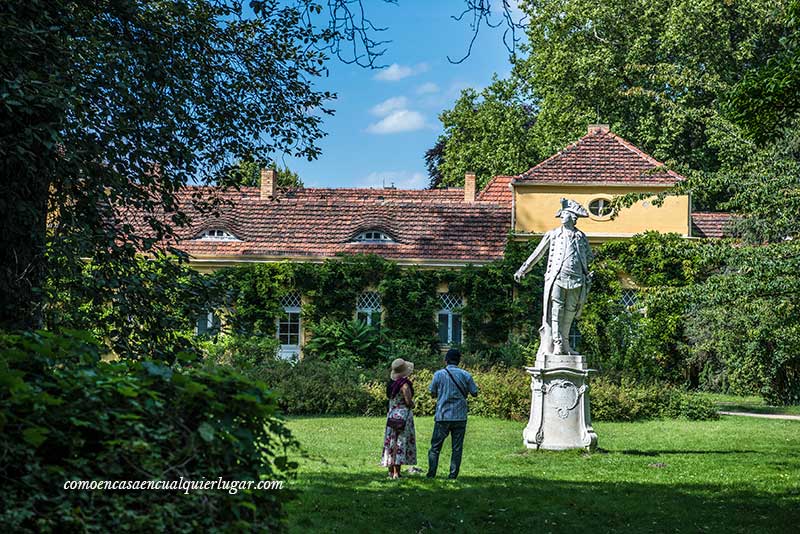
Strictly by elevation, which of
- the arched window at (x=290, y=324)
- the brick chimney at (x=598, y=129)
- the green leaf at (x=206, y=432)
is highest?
the brick chimney at (x=598, y=129)

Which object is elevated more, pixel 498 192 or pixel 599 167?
pixel 599 167

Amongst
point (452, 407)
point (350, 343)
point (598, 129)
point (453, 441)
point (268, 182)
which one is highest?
point (598, 129)

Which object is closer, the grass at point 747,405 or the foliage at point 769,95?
the foliage at point 769,95

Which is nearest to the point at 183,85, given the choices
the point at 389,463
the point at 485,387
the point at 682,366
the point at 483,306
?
the point at 389,463

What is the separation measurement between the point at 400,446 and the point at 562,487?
2.00 m

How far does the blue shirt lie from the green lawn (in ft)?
2.59

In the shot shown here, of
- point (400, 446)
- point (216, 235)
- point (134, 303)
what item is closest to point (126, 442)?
point (134, 303)

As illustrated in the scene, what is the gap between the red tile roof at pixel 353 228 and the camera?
29.6 m

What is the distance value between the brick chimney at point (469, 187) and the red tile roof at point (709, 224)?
7897 mm

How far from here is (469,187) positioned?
115 ft

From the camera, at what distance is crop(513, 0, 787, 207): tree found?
115 ft

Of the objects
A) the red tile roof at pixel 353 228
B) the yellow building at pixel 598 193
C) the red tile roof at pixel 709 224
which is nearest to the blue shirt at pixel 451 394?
the red tile roof at pixel 353 228

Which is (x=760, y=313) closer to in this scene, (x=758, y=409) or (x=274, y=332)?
(x=758, y=409)

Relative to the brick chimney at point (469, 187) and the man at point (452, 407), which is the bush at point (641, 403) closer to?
the man at point (452, 407)
